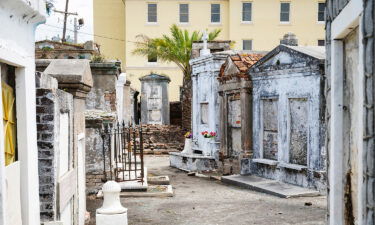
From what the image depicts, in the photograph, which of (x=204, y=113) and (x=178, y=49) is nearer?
(x=204, y=113)

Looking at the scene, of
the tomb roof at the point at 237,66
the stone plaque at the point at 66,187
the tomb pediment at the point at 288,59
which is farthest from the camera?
the tomb roof at the point at 237,66

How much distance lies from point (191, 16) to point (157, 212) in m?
29.0

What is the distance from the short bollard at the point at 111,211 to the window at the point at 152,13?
30.9 metres

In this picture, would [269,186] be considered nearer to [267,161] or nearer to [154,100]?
[267,161]

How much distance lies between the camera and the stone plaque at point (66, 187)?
17.3 feet

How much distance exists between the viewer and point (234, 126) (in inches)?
567

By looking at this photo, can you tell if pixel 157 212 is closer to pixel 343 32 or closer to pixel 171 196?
pixel 171 196

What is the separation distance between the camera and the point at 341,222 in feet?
13.5

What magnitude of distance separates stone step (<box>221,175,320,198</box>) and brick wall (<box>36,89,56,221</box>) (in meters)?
6.68

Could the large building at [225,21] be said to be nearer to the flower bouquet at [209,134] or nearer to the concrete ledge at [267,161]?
the flower bouquet at [209,134]

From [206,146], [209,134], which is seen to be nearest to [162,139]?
[206,146]

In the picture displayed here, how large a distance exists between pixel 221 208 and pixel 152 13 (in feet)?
93.7

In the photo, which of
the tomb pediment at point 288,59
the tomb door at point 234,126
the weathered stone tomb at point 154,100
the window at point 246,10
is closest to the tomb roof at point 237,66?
the tomb pediment at point 288,59

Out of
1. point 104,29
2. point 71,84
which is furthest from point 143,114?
point 71,84
